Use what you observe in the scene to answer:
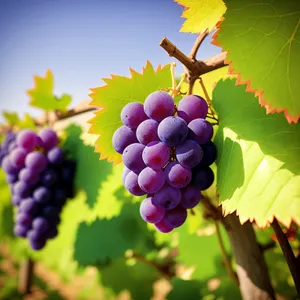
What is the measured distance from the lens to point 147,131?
477mm

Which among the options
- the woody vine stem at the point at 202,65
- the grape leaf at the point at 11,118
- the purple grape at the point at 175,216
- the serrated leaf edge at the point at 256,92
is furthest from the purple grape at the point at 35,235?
the serrated leaf edge at the point at 256,92

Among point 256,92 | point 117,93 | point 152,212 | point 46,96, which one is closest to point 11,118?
point 46,96

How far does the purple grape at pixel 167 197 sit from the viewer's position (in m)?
0.49

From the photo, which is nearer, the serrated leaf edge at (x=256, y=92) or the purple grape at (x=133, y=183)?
the serrated leaf edge at (x=256, y=92)

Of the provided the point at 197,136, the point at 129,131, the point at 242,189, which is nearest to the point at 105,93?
the point at 129,131

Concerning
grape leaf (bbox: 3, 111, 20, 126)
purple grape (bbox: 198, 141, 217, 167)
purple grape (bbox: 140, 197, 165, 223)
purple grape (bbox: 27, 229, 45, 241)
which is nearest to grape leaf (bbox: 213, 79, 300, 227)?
purple grape (bbox: 198, 141, 217, 167)

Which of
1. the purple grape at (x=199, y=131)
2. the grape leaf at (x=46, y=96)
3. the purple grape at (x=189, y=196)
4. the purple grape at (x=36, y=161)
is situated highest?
the grape leaf at (x=46, y=96)

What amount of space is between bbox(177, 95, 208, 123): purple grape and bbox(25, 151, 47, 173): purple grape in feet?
2.30

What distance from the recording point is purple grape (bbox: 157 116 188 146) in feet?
1.48

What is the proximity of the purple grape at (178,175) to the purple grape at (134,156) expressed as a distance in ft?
0.17

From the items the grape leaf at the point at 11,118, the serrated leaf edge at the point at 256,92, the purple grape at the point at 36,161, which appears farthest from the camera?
the grape leaf at the point at 11,118

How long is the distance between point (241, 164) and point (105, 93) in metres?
0.28

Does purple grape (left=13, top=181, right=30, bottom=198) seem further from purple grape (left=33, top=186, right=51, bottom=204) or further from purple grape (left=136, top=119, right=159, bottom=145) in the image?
purple grape (left=136, top=119, right=159, bottom=145)

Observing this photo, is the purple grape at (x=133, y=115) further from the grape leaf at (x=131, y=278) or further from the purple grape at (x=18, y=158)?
the grape leaf at (x=131, y=278)
